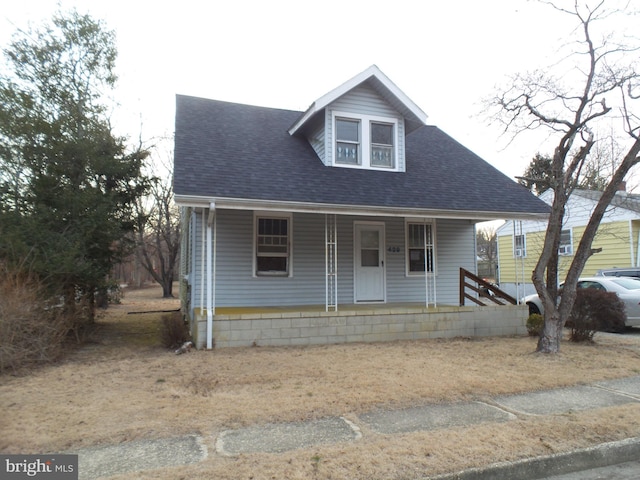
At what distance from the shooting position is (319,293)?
10.9 meters

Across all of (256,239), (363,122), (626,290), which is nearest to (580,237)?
(626,290)

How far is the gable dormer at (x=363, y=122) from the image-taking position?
11172mm

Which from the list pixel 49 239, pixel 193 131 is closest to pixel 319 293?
pixel 193 131

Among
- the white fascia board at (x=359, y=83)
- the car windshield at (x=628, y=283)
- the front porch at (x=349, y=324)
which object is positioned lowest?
the front porch at (x=349, y=324)

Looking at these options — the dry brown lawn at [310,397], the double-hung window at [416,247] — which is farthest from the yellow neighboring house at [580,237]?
the dry brown lawn at [310,397]

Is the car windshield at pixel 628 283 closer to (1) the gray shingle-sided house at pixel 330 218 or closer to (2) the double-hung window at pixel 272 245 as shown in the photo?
(1) the gray shingle-sided house at pixel 330 218

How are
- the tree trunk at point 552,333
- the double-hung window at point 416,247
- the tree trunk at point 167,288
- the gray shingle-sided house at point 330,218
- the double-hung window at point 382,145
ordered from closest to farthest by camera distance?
1. the tree trunk at point 552,333
2. the gray shingle-sided house at point 330,218
3. the double-hung window at point 382,145
4. the double-hung window at point 416,247
5. the tree trunk at point 167,288

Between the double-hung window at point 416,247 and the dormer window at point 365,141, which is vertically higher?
the dormer window at point 365,141

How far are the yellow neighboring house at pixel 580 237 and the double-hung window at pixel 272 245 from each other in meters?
7.98

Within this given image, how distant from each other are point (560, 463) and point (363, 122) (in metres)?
9.35

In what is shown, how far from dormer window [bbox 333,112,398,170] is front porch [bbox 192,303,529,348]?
3852 millimetres

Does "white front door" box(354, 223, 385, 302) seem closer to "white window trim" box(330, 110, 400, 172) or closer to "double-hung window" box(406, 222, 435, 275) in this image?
"double-hung window" box(406, 222, 435, 275)

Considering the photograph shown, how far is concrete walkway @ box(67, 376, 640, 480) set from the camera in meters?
3.53

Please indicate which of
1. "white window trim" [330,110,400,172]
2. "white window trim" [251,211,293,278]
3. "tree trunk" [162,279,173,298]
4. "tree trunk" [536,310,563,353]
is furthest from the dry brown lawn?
"tree trunk" [162,279,173,298]
